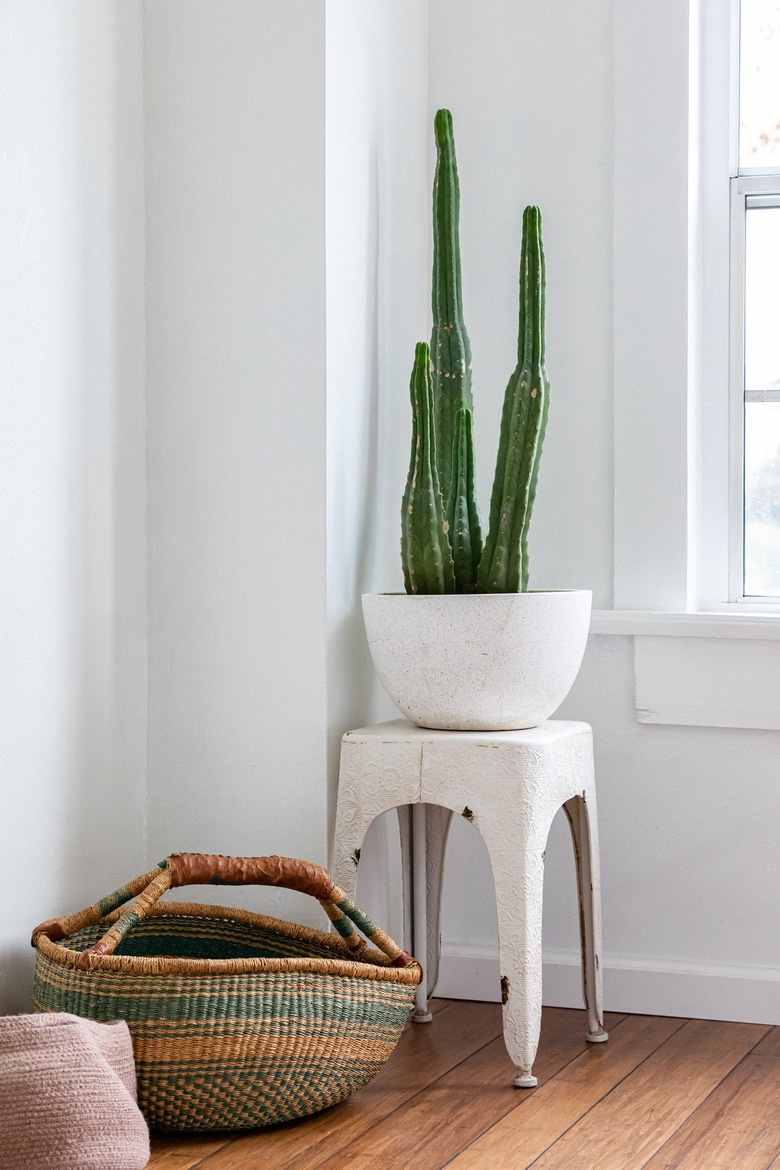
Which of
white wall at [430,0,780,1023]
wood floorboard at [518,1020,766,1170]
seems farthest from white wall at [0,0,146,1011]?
wood floorboard at [518,1020,766,1170]

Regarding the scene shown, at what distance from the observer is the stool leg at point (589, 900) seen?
2.23m

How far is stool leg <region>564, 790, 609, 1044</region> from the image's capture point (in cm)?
223

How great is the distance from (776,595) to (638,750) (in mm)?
392

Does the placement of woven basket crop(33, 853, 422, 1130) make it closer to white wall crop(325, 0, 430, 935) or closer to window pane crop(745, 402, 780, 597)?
white wall crop(325, 0, 430, 935)

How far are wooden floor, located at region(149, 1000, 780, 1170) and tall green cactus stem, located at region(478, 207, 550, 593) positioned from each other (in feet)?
2.49

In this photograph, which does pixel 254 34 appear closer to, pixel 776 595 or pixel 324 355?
pixel 324 355

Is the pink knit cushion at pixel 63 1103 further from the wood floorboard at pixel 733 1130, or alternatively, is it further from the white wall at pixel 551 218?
the white wall at pixel 551 218

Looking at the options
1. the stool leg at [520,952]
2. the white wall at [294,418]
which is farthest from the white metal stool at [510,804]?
the white wall at [294,418]

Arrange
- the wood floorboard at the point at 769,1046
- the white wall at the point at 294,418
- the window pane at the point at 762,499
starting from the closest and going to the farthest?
the white wall at the point at 294,418, the wood floorboard at the point at 769,1046, the window pane at the point at 762,499

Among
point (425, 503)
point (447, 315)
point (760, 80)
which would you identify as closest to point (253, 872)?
point (425, 503)

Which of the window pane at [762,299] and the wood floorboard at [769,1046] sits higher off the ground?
the window pane at [762,299]

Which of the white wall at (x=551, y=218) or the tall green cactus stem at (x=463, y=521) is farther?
the white wall at (x=551, y=218)

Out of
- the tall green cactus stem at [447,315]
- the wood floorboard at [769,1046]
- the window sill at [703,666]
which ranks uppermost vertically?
the tall green cactus stem at [447,315]

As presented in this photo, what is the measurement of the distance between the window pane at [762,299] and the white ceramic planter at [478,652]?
68cm
